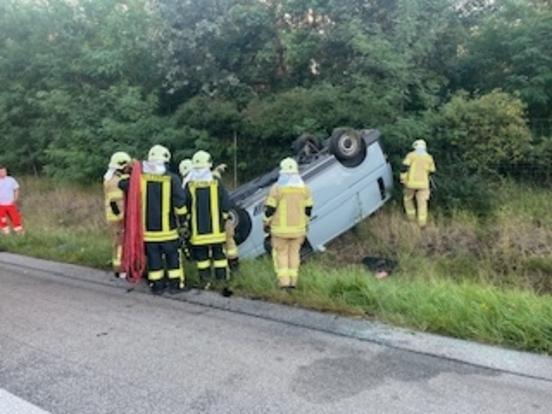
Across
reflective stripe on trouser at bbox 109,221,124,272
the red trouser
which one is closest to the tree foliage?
the red trouser

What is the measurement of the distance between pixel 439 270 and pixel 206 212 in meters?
2.83

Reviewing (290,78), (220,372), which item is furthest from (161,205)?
(290,78)

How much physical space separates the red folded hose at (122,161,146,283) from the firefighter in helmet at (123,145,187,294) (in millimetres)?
103

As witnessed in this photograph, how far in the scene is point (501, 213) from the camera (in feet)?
27.2

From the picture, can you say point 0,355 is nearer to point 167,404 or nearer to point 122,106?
point 167,404

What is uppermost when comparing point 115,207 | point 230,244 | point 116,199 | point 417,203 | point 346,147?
point 346,147

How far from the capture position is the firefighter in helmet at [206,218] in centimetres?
644

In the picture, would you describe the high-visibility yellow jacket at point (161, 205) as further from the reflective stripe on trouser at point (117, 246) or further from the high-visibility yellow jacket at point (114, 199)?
the high-visibility yellow jacket at point (114, 199)

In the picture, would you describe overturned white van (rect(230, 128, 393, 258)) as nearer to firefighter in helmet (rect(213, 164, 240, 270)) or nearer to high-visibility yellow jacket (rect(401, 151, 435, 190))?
firefighter in helmet (rect(213, 164, 240, 270))

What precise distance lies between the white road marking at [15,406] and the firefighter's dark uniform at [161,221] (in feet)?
8.89

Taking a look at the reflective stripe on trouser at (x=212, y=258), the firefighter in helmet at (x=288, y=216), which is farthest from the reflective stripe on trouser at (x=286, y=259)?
the reflective stripe on trouser at (x=212, y=258)

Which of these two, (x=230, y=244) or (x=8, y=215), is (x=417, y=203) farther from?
(x=8, y=215)

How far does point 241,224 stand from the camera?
7.19 m

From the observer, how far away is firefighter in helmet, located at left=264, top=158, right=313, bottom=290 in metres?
6.09
